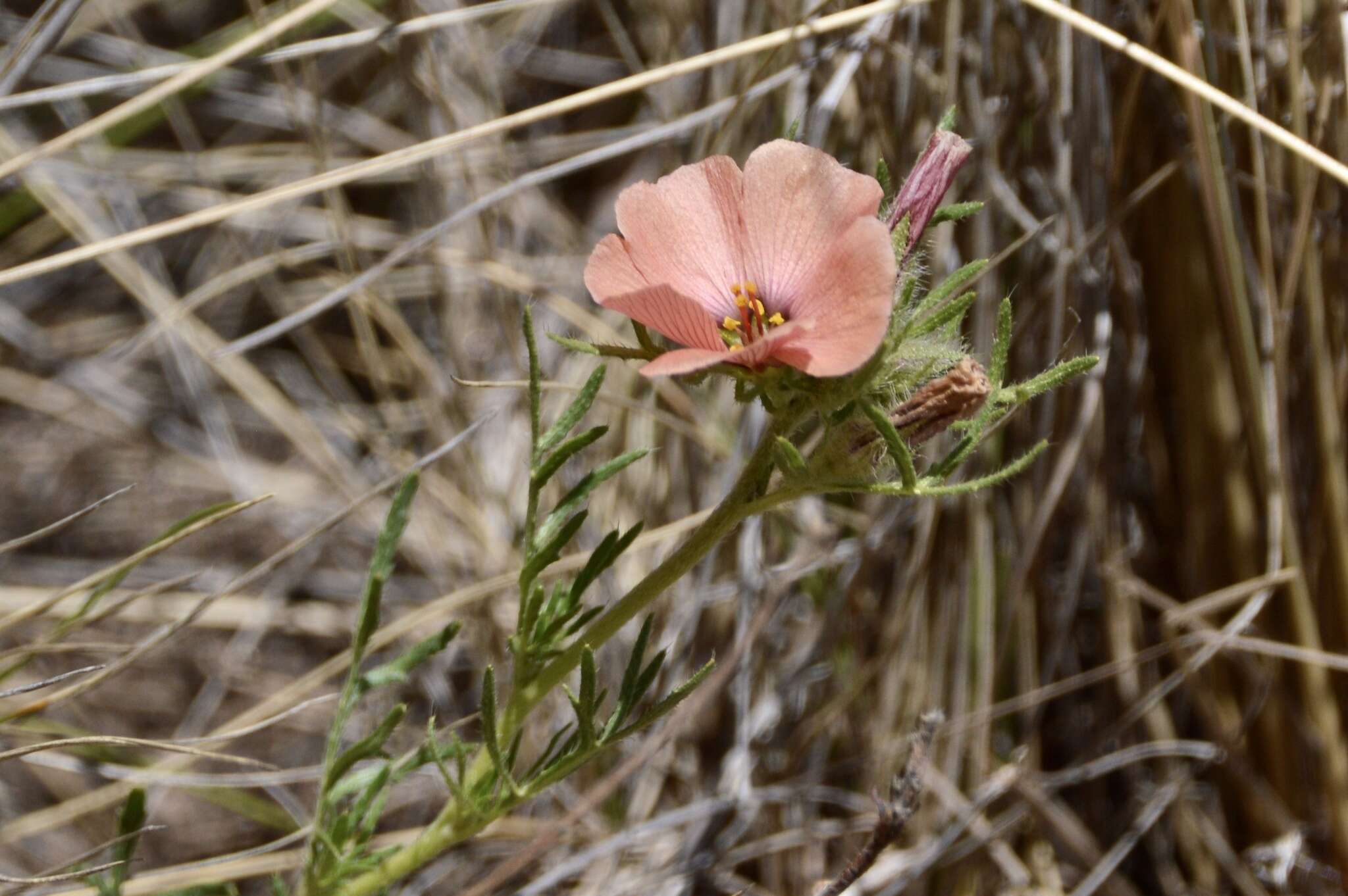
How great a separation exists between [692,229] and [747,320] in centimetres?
11

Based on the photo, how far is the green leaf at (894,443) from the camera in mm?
1012

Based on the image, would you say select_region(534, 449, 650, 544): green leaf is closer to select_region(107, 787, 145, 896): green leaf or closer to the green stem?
the green stem

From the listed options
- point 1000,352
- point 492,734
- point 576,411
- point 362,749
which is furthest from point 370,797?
point 1000,352

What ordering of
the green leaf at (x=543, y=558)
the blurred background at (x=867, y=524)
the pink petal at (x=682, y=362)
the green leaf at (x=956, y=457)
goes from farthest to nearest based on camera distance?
1. the blurred background at (x=867, y=524)
2. the green leaf at (x=543, y=558)
3. the green leaf at (x=956, y=457)
4. the pink petal at (x=682, y=362)

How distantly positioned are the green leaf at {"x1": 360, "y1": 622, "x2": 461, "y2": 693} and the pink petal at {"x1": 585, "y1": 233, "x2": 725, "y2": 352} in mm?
472

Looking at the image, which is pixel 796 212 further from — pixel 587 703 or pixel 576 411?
pixel 587 703

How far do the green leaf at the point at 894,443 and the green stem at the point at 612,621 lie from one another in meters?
0.10

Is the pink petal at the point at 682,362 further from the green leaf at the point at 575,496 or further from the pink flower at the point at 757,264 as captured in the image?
the green leaf at the point at 575,496

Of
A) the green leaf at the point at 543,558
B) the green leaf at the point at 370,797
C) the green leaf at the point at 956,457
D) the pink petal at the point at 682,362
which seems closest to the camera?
the pink petal at the point at 682,362

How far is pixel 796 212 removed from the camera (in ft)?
3.80

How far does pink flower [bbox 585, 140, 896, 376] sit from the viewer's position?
1.02 m

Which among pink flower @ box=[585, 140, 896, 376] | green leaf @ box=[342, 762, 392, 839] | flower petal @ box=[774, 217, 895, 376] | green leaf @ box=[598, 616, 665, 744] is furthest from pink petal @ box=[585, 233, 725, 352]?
green leaf @ box=[342, 762, 392, 839]

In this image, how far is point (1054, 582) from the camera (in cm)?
211

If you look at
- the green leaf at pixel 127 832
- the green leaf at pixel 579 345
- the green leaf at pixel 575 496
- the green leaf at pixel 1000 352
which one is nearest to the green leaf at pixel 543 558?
the green leaf at pixel 575 496
